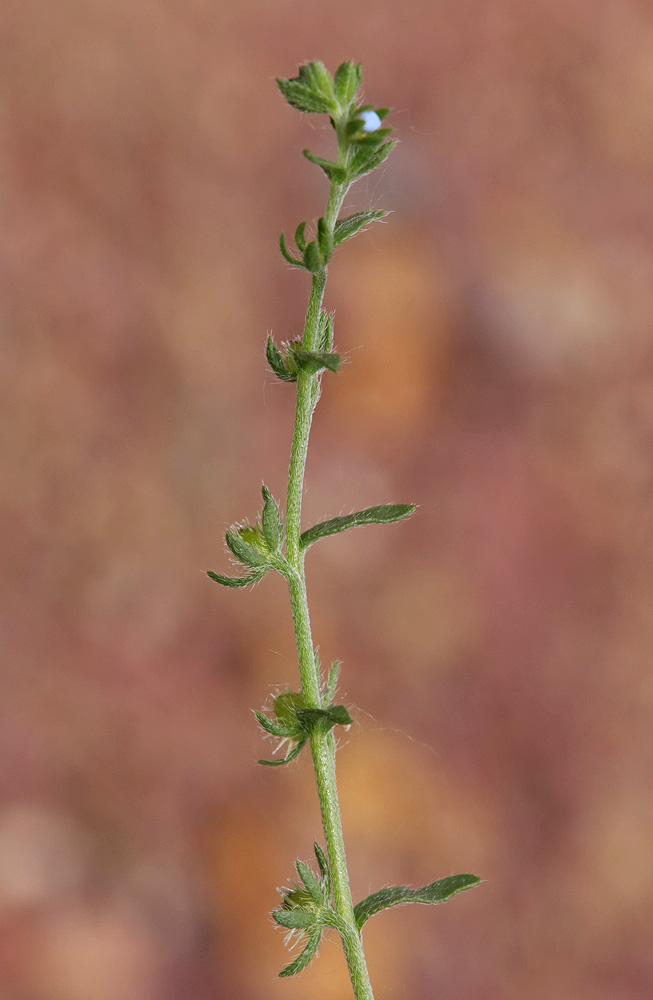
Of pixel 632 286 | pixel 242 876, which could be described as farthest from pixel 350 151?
pixel 632 286

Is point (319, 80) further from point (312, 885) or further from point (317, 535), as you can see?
point (312, 885)

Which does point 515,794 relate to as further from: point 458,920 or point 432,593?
point 432,593

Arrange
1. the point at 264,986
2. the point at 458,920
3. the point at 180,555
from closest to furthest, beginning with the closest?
the point at 264,986 → the point at 458,920 → the point at 180,555

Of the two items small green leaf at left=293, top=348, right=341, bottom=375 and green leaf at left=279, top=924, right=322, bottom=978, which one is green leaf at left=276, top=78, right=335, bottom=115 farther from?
green leaf at left=279, top=924, right=322, bottom=978

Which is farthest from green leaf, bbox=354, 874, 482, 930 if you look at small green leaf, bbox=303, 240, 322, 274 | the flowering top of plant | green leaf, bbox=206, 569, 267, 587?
small green leaf, bbox=303, 240, 322, 274

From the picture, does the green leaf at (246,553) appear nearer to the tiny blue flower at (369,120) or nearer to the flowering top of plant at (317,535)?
the flowering top of plant at (317,535)

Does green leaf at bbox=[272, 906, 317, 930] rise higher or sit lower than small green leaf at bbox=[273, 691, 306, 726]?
lower

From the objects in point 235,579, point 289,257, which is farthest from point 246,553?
point 289,257
